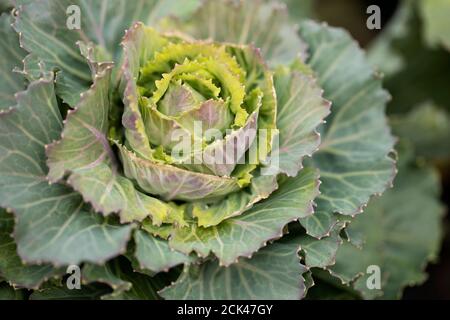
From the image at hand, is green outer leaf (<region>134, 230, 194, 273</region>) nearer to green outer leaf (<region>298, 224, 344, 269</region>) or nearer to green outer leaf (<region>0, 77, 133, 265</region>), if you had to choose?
green outer leaf (<region>0, 77, 133, 265</region>)

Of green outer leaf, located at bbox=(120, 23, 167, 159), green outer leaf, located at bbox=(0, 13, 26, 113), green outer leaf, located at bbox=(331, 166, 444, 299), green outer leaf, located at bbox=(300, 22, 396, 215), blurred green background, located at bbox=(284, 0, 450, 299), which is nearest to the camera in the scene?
green outer leaf, located at bbox=(120, 23, 167, 159)

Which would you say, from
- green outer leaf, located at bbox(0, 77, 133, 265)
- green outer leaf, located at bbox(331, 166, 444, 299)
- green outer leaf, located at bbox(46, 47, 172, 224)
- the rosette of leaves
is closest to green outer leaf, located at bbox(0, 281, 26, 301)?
the rosette of leaves

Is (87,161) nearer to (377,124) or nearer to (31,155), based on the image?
(31,155)

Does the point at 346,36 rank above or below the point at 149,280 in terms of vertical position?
above

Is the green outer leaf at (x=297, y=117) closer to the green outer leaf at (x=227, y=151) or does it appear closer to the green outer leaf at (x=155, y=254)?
the green outer leaf at (x=227, y=151)

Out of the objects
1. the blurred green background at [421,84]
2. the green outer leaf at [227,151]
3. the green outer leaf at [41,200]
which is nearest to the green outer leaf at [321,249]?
the green outer leaf at [227,151]

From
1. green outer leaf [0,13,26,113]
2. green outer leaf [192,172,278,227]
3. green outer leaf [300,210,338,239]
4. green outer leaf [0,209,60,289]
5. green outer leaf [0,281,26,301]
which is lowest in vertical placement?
green outer leaf [0,281,26,301]

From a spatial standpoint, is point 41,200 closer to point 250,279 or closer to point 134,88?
point 134,88

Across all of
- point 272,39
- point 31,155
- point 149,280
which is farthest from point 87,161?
point 272,39
